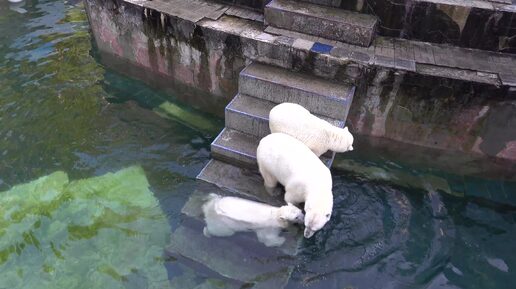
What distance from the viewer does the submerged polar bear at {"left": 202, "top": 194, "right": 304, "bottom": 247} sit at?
5.38 metres

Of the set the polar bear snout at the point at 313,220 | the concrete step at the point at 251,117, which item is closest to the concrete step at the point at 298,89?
the concrete step at the point at 251,117

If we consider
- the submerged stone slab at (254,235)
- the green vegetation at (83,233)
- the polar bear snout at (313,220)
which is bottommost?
the green vegetation at (83,233)

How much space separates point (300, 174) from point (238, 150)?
146cm

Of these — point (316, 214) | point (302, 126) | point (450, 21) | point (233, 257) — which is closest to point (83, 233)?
point (233, 257)

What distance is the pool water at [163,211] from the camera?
17.7ft

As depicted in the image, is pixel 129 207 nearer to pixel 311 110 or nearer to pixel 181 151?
pixel 181 151

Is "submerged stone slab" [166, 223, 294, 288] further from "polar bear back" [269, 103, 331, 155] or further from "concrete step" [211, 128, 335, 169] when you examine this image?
"polar bear back" [269, 103, 331, 155]

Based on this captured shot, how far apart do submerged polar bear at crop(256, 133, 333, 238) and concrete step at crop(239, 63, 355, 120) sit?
44.6 inches

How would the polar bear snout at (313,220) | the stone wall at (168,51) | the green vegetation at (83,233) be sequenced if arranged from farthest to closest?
the stone wall at (168,51) → the green vegetation at (83,233) → the polar bear snout at (313,220)

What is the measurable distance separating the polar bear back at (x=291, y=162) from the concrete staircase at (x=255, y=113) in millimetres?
693

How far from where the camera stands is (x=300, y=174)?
205 inches

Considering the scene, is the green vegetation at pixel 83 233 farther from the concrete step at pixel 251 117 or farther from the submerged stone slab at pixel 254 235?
the concrete step at pixel 251 117

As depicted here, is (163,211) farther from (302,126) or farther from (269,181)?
(302,126)

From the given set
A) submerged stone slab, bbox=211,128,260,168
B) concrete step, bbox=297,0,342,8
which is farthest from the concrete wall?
submerged stone slab, bbox=211,128,260,168
